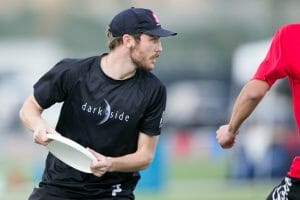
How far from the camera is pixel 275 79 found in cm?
727

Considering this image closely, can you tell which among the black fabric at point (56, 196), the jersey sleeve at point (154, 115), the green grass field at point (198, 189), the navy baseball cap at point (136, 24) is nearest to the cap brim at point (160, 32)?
the navy baseball cap at point (136, 24)

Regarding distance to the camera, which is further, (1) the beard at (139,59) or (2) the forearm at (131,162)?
(1) the beard at (139,59)

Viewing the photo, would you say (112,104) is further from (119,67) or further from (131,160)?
A: (131,160)

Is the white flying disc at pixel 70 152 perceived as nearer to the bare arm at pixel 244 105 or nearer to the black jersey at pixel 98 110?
the black jersey at pixel 98 110

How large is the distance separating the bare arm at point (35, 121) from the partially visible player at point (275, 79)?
129 centimetres

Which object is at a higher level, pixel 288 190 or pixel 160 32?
pixel 160 32

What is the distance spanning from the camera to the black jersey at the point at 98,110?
814 centimetres

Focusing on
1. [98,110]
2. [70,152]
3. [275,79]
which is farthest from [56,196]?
[275,79]

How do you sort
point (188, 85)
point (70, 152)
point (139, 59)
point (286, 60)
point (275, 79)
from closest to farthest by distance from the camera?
point (286, 60) → point (275, 79) → point (70, 152) → point (139, 59) → point (188, 85)

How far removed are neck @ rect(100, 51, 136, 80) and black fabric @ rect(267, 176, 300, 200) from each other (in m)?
1.56

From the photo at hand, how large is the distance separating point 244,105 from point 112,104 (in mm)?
1215

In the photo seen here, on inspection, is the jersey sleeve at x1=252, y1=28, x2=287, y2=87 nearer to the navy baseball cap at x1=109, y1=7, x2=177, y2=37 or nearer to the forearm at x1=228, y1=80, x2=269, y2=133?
the forearm at x1=228, y1=80, x2=269, y2=133

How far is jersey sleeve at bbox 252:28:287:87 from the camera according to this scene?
7145mm

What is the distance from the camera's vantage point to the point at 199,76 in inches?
1789
